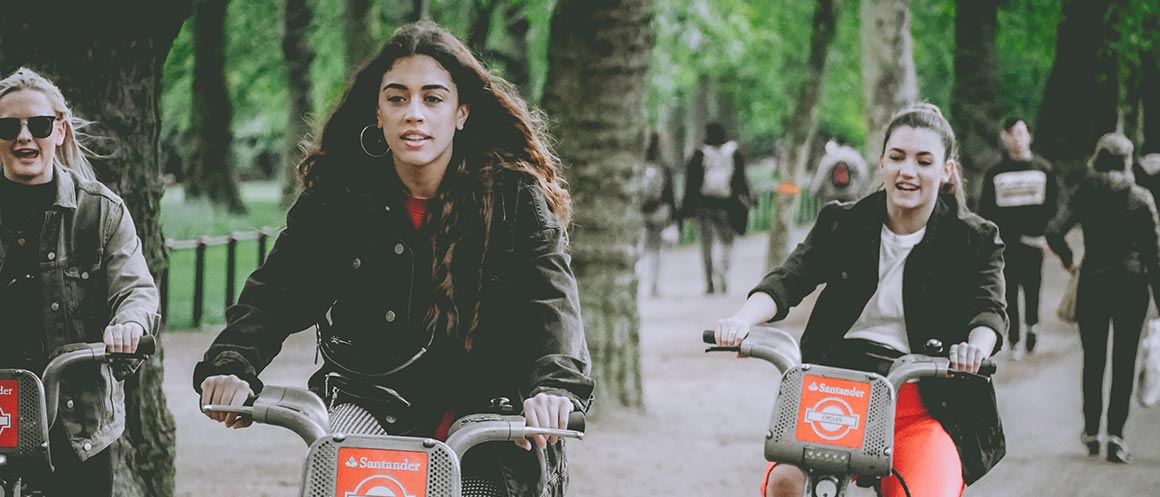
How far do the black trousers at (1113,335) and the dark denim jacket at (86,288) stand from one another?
6344 millimetres

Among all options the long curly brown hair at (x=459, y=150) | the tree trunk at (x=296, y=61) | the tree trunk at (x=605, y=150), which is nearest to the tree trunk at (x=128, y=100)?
the long curly brown hair at (x=459, y=150)

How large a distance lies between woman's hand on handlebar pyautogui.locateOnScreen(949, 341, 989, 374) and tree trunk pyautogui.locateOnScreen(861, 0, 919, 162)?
40.2 ft

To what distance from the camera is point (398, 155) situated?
3.76 metres

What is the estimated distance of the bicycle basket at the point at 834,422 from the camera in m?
4.36

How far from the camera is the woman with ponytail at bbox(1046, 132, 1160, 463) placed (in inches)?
375

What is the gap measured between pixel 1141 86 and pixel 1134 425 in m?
15.6

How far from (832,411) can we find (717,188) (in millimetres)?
14432

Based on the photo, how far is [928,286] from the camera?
4836 millimetres

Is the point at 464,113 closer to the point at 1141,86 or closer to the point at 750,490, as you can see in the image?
the point at 750,490

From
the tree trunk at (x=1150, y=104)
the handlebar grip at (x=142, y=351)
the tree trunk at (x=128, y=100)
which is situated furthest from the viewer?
the tree trunk at (x=1150, y=104)

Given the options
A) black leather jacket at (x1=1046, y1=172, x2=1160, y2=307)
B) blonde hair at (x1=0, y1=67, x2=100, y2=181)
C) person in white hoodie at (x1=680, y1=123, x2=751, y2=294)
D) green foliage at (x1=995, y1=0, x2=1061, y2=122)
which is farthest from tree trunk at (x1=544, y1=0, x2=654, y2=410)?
green foliage at (x1=995, y1=0, x2=1061, y2=122)

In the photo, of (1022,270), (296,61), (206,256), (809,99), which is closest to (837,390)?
(1022,270)

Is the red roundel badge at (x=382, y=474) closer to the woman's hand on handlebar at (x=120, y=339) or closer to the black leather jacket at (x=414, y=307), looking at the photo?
the black leather jacket at (x=414, y=307)

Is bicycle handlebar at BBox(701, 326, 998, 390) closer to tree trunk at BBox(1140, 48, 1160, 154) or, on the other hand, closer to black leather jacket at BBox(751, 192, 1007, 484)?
black leather jacket at BBox(751, 192, 1007, 484)
